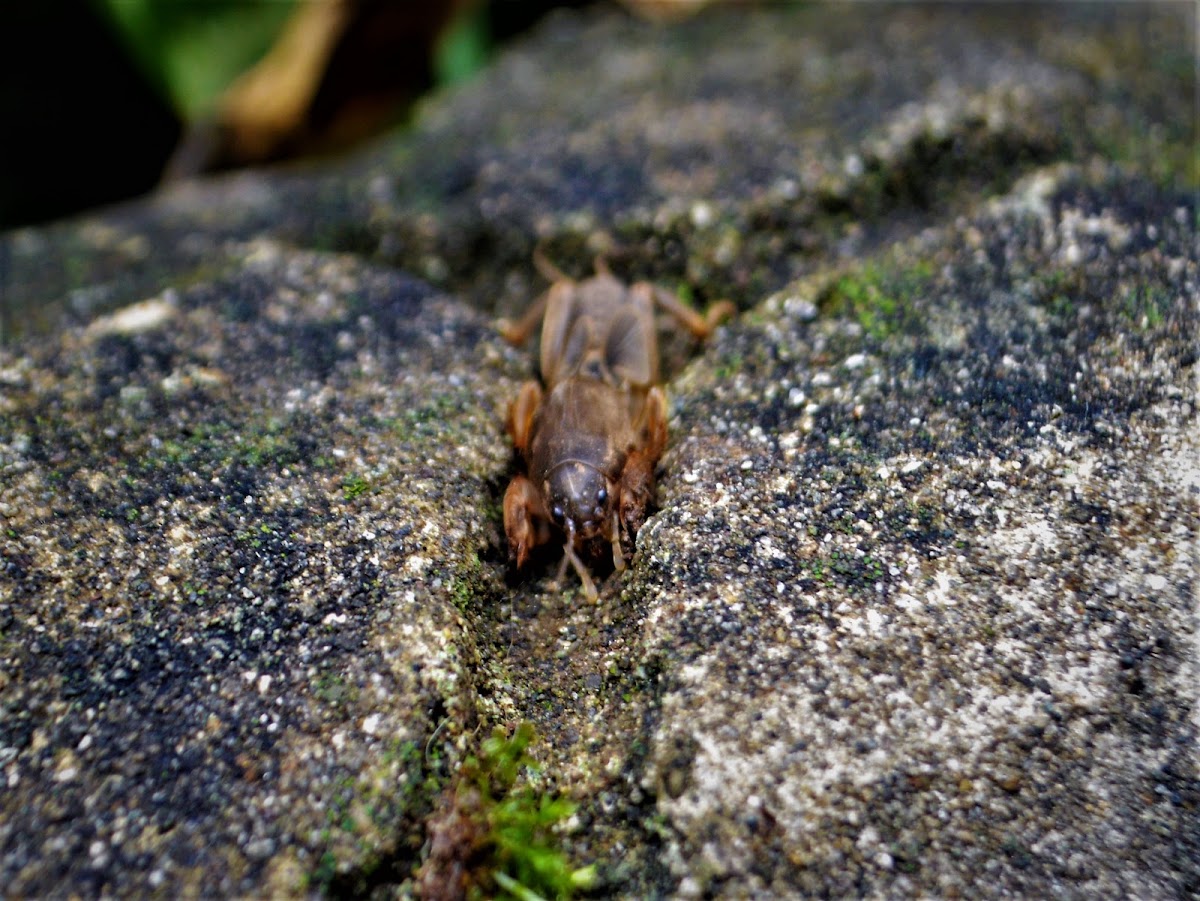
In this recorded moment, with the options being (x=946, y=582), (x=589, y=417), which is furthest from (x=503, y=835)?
(x=589, y=417)

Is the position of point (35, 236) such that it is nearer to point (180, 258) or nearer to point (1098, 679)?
point (180, 258)

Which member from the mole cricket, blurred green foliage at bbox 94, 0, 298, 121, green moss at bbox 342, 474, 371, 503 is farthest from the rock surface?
blurred green foliage at bbox 94, 0, 298, 121

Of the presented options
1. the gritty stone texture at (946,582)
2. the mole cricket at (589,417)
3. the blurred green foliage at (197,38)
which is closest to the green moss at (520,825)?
the gritty stone texture at (946,582)

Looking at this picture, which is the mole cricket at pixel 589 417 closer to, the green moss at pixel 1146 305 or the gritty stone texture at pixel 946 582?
the gritty stone texture at pixel 946 582

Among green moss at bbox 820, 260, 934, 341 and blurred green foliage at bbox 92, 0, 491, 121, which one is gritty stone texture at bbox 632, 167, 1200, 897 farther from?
blurred green foliage at bbox 92, 0, 491, 121

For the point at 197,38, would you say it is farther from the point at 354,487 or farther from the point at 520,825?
the point at 520,825

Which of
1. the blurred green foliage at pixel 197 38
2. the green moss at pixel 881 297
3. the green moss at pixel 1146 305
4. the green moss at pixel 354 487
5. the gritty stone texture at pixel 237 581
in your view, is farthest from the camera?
the blurred green foliage at pixel 197 38

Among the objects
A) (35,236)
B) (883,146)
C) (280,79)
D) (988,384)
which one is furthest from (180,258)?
(988,384)
